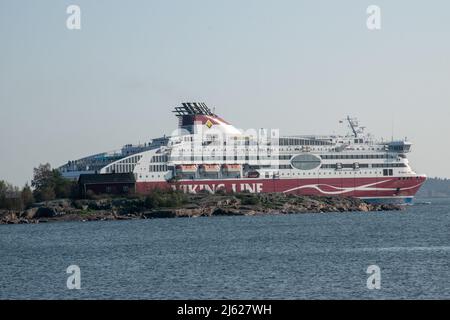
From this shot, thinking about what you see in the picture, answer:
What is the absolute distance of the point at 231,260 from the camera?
1609 inches

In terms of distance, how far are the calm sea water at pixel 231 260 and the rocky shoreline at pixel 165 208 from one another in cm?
1577

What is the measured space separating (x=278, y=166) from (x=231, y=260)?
60863 millimetres

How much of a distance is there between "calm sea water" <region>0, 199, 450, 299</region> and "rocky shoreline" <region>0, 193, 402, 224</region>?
15.8 metres

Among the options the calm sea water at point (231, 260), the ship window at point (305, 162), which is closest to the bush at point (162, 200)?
the ship window at point (305, 162)

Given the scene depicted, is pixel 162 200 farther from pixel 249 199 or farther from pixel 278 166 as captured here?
pixel 278 166

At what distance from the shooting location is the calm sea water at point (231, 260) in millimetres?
29969

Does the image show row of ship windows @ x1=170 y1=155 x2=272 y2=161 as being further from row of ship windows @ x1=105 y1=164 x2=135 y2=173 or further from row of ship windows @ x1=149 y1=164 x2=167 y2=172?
row of ship windows @ x1=105 y1=164 x2=135 y2=173

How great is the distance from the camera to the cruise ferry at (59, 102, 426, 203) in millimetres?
100312

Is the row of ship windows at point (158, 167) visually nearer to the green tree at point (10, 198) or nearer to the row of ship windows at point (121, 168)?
the row of ship windows at point (121, 168)

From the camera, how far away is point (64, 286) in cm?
3250
